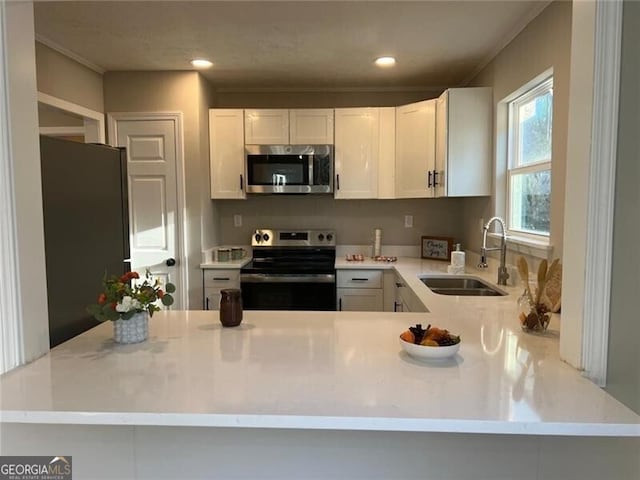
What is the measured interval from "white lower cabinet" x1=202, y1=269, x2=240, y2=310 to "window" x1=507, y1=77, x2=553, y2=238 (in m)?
2.16

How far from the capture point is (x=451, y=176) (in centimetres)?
314

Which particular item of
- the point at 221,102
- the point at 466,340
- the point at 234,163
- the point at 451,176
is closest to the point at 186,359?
the point at 466,340

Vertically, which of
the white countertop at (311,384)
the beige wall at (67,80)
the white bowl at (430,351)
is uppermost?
the beige wall at (67,80)

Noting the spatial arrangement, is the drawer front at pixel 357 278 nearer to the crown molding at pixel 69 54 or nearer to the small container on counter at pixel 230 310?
the small container on counter at pixel 230 310

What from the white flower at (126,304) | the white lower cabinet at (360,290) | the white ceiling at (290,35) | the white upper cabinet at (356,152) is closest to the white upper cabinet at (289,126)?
the white upper cabinet at (356,152)

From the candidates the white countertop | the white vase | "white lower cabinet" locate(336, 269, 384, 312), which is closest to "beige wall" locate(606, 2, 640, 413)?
the white countertop

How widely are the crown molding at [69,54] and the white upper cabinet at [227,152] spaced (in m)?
0.90

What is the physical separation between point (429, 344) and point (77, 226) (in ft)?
4.27

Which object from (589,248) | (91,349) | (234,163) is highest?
(234,163)

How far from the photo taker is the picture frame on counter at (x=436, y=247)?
374 cm

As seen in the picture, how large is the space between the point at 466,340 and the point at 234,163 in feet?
9.15

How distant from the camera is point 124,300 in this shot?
1.38 metres

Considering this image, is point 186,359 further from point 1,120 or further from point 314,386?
point 1,120

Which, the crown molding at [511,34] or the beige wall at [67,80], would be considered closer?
the crown molding at [511,34]
